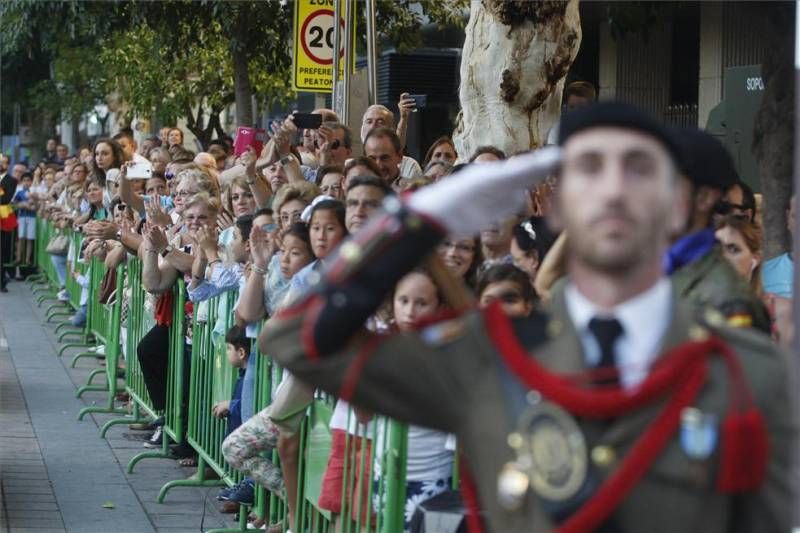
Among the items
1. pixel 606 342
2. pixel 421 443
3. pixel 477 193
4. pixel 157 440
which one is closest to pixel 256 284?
pixel 421 443

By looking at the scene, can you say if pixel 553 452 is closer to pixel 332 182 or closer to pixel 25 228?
pixel 332 182

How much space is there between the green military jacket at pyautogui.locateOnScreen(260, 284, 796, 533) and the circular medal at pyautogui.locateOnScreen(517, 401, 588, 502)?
0.08 ft

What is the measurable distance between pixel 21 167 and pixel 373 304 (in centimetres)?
2597

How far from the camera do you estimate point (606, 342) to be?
2986 mm

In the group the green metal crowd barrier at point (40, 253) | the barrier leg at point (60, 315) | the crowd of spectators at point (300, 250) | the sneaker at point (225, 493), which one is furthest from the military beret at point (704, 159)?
the green metal crowd barrier at point (40, 253)

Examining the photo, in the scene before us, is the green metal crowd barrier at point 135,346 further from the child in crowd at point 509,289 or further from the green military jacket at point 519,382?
the green military jacket at point 519,382

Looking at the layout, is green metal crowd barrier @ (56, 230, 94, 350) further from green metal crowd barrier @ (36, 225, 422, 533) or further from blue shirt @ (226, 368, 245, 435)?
blue shirt @ (226, 368, 245, 435)

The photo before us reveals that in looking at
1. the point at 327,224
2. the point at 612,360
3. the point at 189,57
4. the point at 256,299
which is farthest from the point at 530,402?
the point at 189,57

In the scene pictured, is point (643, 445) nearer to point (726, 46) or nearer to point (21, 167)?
point (726, 46)

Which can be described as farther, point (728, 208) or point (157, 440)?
point (157, 440)

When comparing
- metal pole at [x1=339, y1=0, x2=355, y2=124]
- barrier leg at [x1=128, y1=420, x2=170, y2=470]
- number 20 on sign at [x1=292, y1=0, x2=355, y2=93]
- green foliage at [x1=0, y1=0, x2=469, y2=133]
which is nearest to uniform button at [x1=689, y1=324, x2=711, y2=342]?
barrier leg at [x1=128, y1=420, x2=170, y2=470]

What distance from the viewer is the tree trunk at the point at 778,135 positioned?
711 cm

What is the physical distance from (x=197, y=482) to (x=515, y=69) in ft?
10.2

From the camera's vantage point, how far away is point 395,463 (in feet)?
18.6
